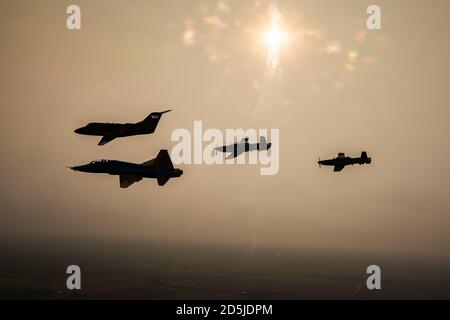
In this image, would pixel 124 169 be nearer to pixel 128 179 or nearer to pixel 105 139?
pixel 128 179

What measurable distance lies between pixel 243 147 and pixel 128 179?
27484mm

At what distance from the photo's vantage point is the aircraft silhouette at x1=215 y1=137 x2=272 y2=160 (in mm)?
77438

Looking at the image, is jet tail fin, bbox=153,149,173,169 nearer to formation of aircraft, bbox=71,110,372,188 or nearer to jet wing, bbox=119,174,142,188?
formation of aircraft, bbox=71,110,372,188

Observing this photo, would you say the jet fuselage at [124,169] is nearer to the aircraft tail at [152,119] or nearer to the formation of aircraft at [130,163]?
the formation of aircraft at [130,163]

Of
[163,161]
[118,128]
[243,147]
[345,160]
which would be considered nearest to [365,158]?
[345,160]

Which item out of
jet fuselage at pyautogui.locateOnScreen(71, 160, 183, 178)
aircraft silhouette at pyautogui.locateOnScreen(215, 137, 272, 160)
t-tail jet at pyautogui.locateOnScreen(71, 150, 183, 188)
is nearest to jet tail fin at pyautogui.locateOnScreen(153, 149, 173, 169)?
t-tail jet at pyautogui.locateOnScreen(71, 150, 183, 188)

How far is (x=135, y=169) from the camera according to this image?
57.2m

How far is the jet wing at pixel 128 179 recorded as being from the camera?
56822 millimetres

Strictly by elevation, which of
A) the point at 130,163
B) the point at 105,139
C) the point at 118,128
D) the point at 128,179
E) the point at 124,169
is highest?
the point at 118,128

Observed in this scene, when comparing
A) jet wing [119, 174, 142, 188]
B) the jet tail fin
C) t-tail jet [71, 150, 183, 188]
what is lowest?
jet wing [119, 174, 142, 188]

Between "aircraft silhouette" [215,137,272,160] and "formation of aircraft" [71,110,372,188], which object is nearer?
"formation of aircraft" [71,110,372,188]
